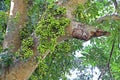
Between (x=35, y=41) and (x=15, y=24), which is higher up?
(x=15, y=24)

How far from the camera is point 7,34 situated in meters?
3.11

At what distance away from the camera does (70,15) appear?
2934 mm

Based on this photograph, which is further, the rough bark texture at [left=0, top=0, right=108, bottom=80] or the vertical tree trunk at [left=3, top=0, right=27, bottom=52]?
the vertical tree trunk at [left=3, top=0, right=27, bottom=52]

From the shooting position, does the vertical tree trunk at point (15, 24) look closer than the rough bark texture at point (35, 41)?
No

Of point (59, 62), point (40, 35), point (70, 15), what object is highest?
point (70, 15)

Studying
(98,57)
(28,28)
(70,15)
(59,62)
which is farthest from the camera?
(98,57)

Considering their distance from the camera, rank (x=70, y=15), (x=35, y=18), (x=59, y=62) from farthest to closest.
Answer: (x=59, y=62)
(x=35, y=18)
(x=70, y=15)

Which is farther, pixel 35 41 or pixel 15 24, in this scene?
pixel 15 24

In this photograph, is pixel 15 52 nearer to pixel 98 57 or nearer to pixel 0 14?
pixel 0 14

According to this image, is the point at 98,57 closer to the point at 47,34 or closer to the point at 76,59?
the point at 76,59

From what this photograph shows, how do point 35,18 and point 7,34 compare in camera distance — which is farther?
point 35,18

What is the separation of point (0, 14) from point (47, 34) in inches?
46.7

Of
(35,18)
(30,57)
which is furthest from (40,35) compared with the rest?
(35,18)

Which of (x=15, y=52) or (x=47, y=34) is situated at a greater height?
(x=47, y=34)
